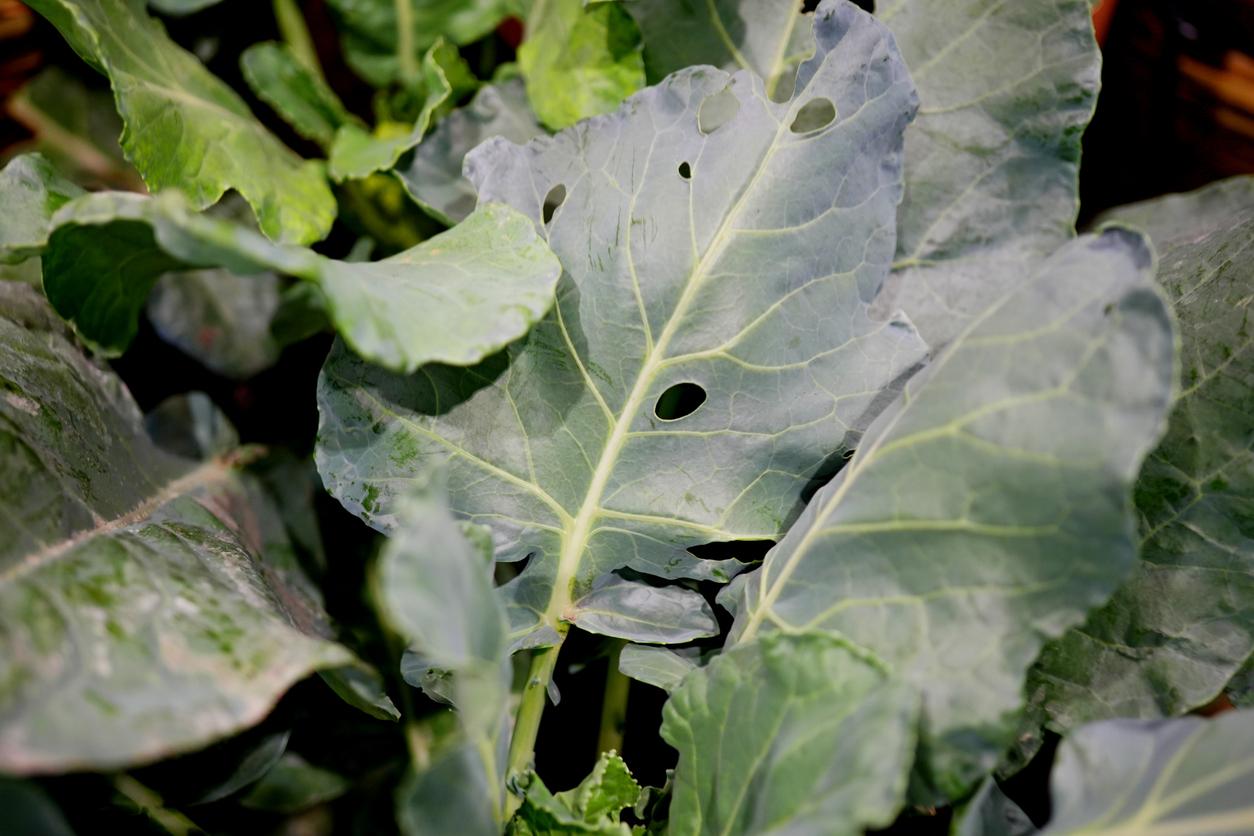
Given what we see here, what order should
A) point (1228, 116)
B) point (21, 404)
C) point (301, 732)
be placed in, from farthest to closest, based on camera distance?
point (1228, 116)
point (301, 732)
point (21, 404)

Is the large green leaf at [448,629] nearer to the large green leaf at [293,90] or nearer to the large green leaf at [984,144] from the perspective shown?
the large green leaf at [984,144]

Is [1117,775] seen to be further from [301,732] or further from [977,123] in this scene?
[301,732]

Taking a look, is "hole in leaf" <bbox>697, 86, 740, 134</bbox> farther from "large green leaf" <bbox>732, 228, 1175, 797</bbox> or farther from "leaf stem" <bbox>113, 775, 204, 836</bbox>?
"leaf stem" <bbox>113, 775, 204, 836</bbox>

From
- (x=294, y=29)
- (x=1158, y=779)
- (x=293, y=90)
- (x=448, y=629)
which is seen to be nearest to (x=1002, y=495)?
(x=1158, y=779)

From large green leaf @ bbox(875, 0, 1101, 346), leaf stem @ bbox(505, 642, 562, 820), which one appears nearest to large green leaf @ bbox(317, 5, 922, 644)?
leaf stem @ bbox(505, 642, 562, 820)

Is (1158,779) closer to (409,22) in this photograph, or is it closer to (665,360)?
(665,360)

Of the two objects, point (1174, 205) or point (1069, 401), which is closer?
point (1069, 401)

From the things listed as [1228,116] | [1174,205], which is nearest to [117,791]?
[1174,205]
